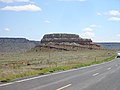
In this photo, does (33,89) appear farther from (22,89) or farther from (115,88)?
(115,88)

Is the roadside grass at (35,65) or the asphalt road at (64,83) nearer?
the asphalt road at (64,83)

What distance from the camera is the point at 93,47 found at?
196m

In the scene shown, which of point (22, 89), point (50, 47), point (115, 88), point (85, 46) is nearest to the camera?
point (22, 89)

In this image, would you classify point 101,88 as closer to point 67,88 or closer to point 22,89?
point 67,88

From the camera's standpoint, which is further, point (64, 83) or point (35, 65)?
point (35, 65)

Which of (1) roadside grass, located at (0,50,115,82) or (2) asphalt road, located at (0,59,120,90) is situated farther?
(1) roadside grass, located at (0,50,115,82)

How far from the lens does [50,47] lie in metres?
172

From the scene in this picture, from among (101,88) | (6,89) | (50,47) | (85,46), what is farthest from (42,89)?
(85,46)

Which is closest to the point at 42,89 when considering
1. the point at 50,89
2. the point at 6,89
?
the point at 50,89

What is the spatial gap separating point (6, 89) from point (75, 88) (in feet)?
10.1

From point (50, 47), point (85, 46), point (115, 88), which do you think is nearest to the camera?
point (115, 88)

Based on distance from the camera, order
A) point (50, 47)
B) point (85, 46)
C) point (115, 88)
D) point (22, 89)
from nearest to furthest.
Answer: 1. point (22, 89)
2. point (115, 88)
3. point (50, 47)
4. point (85, 46)

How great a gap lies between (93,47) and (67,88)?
182 meters

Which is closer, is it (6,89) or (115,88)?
(6,89)
